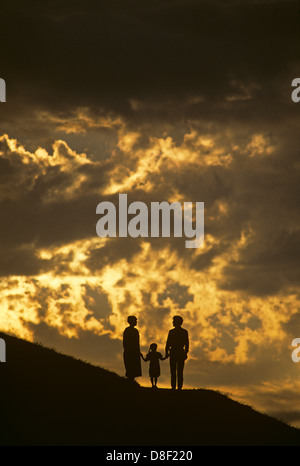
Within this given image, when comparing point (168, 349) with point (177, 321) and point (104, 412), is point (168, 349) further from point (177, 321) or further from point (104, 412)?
point (104, 412)

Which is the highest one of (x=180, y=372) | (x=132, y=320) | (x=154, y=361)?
(x=132, y=320)

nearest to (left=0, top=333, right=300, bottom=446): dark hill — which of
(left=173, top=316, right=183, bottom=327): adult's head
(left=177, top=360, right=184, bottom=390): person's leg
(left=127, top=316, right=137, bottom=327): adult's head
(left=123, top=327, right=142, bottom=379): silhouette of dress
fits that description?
(left=177, top=360, right=184, bottom=390): person's leg

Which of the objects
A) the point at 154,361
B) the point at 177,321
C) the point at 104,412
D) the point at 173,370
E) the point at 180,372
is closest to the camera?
the point at 104,412

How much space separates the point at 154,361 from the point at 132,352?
5.87 ft

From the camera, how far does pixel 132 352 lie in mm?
30859

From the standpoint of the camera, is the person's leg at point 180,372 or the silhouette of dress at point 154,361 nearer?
the person's leg at point 180,372

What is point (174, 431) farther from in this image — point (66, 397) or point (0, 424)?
point (0, 424)

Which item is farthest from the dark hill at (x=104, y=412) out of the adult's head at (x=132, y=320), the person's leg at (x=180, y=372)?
the adult's head at (x=132, y=320)

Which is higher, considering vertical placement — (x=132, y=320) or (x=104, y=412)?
(x=132, y=320)

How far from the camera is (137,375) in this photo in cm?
3119

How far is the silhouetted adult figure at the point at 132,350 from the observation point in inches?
1209

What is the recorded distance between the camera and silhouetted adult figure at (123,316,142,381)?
30719 mm

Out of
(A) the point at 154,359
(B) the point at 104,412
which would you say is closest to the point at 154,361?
(A) the point at 154,359

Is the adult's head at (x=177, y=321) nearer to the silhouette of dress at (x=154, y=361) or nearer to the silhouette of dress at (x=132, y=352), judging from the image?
the silhouette of dress at (x=132, y=352)
